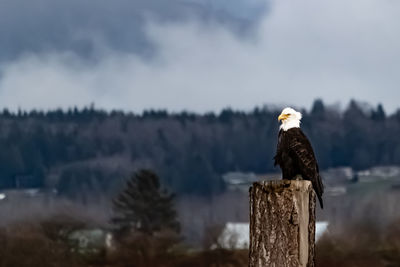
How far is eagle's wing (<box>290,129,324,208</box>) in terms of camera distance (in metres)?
9.38

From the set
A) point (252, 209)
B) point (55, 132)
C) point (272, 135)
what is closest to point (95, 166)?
point (55, 132)

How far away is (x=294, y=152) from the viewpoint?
10.5 meters

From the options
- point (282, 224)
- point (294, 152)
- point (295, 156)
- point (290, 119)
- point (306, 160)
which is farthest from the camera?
point (290, 119)

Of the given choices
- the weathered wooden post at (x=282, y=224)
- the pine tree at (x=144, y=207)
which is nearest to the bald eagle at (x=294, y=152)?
the weathered wooden post at (x=282, y=224)

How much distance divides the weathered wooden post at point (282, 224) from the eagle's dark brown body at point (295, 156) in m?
2.48

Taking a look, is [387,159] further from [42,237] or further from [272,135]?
[42,237]

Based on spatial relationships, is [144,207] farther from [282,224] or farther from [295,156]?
[282,224]

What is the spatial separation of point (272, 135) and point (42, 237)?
1873 centimetres

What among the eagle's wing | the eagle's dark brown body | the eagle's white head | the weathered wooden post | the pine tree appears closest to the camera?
the weathered wooden post

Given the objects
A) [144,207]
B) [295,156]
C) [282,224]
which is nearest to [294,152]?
[295,156]

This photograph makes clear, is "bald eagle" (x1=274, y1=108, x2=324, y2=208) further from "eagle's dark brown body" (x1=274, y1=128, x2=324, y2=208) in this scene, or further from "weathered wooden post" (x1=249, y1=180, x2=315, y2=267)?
"weathered wooden post" (x1=249, y1=180, x2=315, y2=267)

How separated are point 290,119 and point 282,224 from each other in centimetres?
412

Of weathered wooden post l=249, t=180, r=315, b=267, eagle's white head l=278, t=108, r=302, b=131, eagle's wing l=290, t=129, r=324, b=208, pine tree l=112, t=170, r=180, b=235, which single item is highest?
eagle's white head l=278, t=108, r=302, b=131

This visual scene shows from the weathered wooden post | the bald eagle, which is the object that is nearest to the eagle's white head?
the bald eagle
